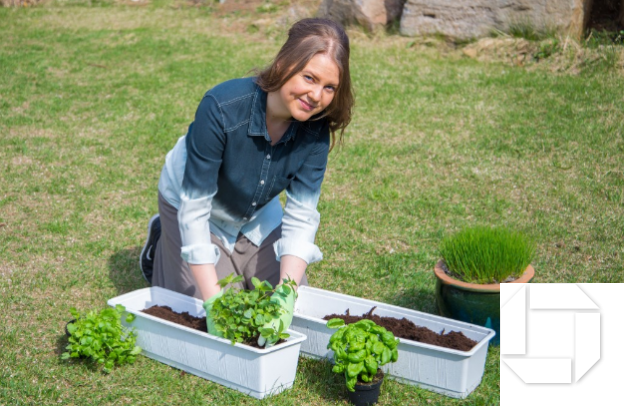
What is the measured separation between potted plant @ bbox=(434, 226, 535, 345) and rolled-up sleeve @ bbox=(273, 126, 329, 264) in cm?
61

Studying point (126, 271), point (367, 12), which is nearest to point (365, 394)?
point (126, 271)

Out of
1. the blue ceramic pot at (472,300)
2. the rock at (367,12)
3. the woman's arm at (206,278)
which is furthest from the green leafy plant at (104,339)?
the rock at (367,12)

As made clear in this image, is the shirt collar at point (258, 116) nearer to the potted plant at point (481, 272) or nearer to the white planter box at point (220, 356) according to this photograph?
the white planter box at point (220, 356)

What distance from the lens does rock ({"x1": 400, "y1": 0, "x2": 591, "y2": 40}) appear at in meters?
7.28

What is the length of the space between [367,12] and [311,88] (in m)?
5.72

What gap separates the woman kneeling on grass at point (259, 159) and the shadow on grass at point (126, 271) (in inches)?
22.0

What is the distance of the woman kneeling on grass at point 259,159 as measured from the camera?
2902 mm

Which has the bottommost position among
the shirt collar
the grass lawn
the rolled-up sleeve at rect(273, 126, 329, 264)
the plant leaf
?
the grass lawn

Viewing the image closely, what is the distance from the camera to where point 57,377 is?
3035 mm

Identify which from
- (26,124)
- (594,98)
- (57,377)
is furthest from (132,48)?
(57,377)

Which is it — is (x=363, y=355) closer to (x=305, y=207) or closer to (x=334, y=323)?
(x=334, y=323)

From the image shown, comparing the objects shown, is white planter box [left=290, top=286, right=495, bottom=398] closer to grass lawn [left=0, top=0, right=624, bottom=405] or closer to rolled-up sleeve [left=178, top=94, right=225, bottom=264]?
grass lawn [left=0, top=0, right=624, bottom=405]

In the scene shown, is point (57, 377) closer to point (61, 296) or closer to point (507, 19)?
point (61, 296)

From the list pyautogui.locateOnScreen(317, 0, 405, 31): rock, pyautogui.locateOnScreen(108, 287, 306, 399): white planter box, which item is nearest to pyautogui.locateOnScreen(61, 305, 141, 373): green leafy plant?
pyautogui.locateOnScreen(108, 287, 306, 399): white planter box
